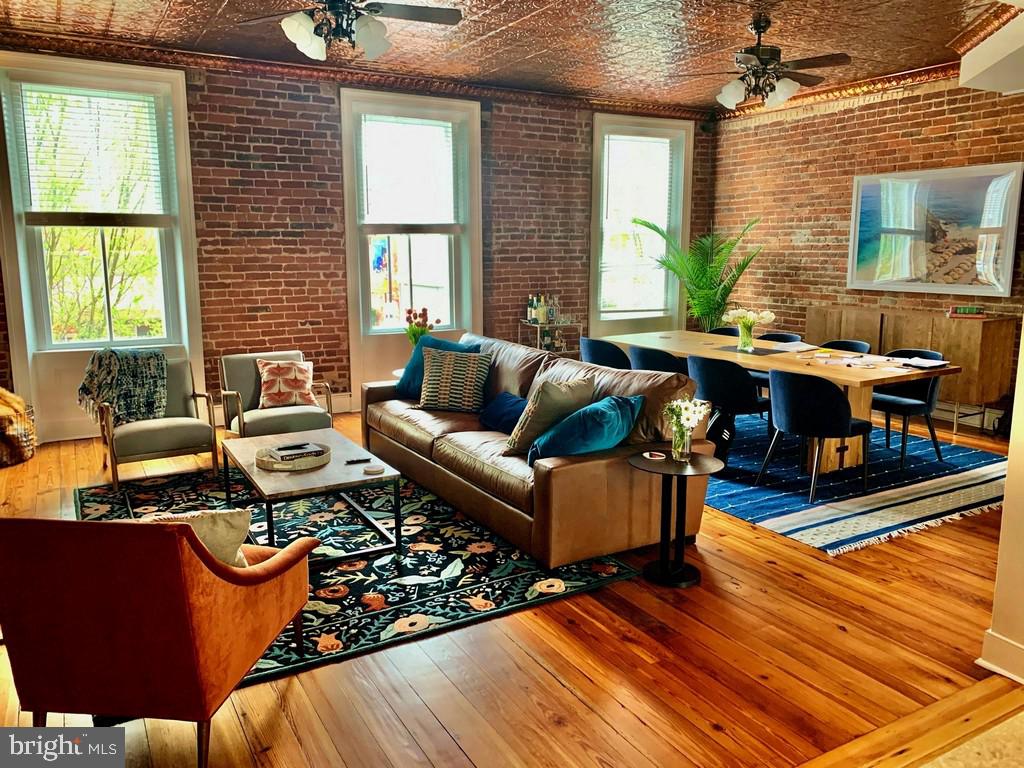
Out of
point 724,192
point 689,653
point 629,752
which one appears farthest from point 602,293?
point 629,752

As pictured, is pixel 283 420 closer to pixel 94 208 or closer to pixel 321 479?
pixel 321 479

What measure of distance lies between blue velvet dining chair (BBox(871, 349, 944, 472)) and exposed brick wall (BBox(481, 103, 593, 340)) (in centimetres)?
360

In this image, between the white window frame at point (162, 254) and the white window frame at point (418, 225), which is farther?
the white window frame at point (418, 225)

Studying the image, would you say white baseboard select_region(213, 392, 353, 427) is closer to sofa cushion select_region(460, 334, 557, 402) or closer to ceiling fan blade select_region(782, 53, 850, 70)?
sofa cushion select_region(460, 334, 557, 402)

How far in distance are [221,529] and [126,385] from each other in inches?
141

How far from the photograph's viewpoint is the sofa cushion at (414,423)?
15.4 feet

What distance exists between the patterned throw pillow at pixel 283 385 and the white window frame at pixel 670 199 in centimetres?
379

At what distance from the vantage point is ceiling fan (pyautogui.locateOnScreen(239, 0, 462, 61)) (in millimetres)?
3826

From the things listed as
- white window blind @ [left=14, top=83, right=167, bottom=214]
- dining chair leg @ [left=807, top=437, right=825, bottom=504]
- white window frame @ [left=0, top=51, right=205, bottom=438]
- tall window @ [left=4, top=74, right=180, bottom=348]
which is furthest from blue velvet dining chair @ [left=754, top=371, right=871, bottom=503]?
white window blind @ [left=14, top=83, right=167, bottom=214]

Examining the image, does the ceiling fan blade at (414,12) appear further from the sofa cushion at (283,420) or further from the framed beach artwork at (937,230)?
the framed beach artwork at (937,230)


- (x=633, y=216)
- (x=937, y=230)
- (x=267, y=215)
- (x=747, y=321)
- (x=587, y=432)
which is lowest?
(x=587, y=432)

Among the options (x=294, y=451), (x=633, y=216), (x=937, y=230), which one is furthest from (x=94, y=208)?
(x=937, y=230)

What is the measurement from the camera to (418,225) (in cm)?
745

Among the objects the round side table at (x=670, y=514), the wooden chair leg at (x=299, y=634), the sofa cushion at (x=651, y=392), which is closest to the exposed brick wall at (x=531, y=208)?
the sofa cushion at (x=651, y=392)
